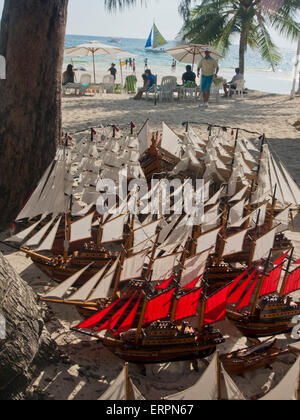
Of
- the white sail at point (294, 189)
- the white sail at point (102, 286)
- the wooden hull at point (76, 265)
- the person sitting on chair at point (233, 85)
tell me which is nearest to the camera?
the white sail at point (102, 286)

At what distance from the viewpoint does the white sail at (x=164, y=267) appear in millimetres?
4727

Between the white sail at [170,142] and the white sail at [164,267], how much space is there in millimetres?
3721

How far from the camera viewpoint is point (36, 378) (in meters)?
4.22

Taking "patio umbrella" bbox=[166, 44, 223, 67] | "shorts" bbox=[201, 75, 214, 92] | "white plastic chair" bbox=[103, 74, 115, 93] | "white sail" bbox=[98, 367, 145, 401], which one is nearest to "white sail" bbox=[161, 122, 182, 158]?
"white sail" bbox=[98, 367, 145, 401]

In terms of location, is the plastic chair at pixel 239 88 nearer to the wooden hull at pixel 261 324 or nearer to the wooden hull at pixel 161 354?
the wooden hull at pixel 261 324

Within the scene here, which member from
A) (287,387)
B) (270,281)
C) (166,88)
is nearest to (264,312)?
(270,281)

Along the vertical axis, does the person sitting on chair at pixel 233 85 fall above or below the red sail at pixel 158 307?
above

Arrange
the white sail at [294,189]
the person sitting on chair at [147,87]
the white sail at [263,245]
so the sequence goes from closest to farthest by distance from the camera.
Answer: the white sail at [263,245]
the white sail at [294,189]
the person sitting on chair at [147,87]

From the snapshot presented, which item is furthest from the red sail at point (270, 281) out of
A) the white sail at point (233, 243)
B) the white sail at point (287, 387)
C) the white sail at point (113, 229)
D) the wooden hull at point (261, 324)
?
the white sail at point (113, 229)

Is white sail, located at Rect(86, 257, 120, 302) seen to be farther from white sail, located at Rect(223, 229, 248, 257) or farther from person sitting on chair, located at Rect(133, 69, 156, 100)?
person sitting on chair, located at Rect(133, 69, 156, 100)

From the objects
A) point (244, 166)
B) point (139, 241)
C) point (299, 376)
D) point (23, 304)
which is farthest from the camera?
point (244, 166)
